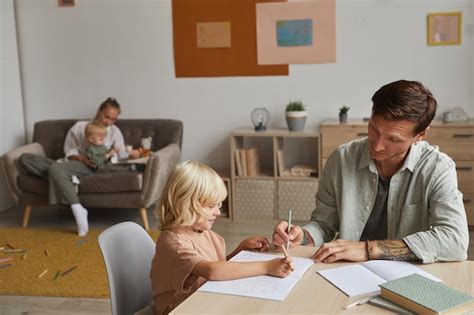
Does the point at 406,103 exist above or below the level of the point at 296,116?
above

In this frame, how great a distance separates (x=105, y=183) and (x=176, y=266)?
3005mm

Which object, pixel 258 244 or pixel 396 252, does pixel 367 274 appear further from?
pixel 258 244

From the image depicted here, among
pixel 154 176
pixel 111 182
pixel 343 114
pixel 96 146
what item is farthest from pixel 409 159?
pixel 96 146

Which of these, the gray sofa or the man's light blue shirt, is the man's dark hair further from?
the gray sofa

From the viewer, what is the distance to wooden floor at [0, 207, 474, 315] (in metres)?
3.32

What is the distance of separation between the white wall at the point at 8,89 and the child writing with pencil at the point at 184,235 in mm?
4018

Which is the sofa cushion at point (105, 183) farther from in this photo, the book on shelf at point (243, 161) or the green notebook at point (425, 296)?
the green notebook at point (425, 296)

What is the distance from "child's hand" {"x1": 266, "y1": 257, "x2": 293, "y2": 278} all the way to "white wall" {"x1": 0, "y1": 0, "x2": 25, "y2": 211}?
4.31 m

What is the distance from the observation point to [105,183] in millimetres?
4684

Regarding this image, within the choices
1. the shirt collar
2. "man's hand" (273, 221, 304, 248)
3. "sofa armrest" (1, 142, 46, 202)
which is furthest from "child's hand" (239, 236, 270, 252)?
"sofa armrest" (1, 142, 46, 202)

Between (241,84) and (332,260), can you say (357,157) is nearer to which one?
(332,260)

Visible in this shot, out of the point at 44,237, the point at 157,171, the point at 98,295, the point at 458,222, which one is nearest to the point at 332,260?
the point at 458,222

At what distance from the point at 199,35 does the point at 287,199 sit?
5.30 ft

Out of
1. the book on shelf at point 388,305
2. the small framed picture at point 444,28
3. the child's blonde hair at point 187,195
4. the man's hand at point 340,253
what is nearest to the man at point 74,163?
the small framed picture at point 444,28
